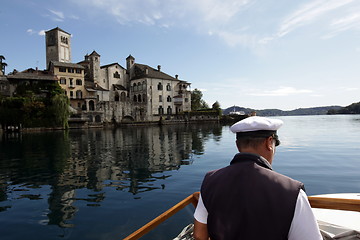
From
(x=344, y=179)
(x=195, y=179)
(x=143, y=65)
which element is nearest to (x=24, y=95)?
(x=143, y=65)

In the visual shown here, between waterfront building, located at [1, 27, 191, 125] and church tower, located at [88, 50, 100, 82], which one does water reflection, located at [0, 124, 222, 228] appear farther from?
church tower, located at [88, 50, 100, 82]

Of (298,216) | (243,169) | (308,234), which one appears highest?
(243,169)

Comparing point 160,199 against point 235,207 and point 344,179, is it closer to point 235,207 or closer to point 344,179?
point 235,207

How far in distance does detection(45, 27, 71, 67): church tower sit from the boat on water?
249ft

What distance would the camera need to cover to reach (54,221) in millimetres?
6594

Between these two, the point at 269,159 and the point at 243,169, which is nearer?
the point at 243,169

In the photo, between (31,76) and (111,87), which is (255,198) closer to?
(31,76)

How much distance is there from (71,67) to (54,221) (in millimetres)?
59831

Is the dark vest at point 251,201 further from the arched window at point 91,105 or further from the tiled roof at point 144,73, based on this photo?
the tiled roof at point 144,73

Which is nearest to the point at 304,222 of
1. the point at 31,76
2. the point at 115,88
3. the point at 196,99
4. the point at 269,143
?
the point at 269,143

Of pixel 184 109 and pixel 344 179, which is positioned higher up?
pixel 184 109

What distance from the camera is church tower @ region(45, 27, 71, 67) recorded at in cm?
6819

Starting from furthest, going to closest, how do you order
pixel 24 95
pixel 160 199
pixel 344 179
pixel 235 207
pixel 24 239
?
1. pixel 24 95
2. pixel 344 179
3. pixel 160 199
4. pixel 24 239
5. pixel 235 207

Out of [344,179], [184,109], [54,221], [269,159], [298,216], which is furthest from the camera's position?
[184,109]
